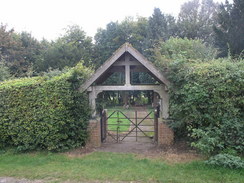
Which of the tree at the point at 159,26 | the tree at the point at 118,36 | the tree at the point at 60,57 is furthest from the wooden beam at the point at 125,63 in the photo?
the tree at the point at 118,36

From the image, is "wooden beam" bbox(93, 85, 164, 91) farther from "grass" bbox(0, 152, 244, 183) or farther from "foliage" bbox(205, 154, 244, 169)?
"foliage" bbox(205, 154, 244, 169)

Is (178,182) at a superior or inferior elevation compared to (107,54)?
inferior

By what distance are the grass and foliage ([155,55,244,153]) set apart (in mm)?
952

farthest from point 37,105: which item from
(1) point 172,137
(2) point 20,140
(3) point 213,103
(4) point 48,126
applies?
(3) point 213,103

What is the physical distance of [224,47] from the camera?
21.2 m

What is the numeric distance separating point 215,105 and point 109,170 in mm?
3984

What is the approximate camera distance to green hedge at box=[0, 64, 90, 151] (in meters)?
8.12

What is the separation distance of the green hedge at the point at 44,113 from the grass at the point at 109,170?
2.25 feet

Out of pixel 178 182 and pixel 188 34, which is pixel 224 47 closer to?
pixel 188 34

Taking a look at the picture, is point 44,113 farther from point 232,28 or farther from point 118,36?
point 118,36

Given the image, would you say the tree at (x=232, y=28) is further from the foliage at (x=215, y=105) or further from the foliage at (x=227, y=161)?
the foliage at (x=227, y=161)

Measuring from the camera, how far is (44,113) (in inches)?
320

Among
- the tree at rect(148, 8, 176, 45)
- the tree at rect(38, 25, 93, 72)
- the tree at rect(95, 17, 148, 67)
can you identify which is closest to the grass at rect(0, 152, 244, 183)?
the tree at rect(38, 25, 93, 72)

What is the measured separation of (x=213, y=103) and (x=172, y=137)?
244 centimetres
